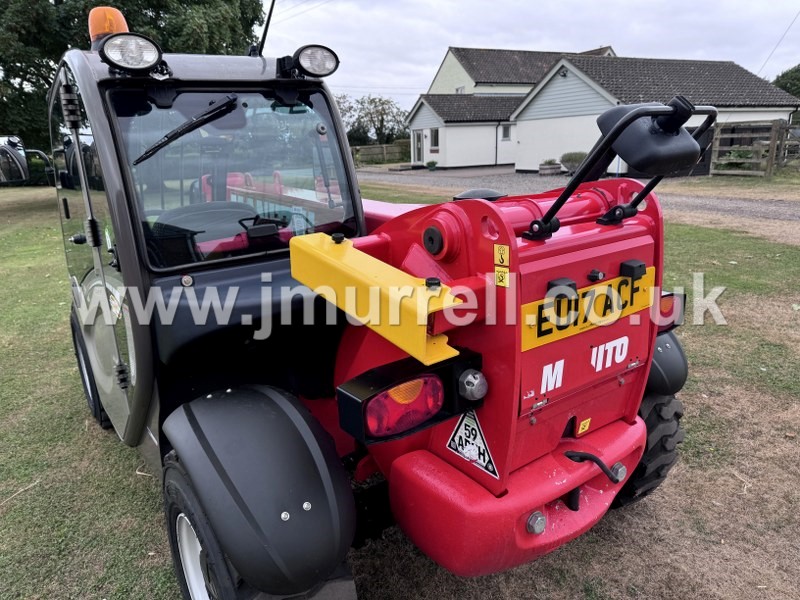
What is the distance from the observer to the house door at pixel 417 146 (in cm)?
3184

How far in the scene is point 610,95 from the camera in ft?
66.5

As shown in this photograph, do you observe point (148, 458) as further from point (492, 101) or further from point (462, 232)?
point (492, 101)

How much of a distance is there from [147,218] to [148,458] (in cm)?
125

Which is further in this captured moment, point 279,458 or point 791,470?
point 791,470

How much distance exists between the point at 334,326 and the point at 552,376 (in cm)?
93

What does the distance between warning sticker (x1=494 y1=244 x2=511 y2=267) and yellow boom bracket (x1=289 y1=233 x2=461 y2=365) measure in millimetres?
163

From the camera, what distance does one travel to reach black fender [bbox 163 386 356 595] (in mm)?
1654

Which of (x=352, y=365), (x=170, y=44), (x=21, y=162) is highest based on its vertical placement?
(x=170, y=44)

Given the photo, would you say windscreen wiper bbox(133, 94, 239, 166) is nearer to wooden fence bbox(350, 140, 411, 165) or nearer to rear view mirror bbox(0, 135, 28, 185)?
rear view mirror bbox(0, 135, 28, 185)

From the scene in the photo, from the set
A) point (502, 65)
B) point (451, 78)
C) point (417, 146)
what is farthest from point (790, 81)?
point (417, 146)

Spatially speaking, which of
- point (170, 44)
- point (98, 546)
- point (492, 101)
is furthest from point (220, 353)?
point (492, 101)

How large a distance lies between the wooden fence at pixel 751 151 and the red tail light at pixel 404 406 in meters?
18.7

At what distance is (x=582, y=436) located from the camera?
2.06 m

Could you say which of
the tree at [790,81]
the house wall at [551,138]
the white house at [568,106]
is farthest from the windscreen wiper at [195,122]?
the tree at [790,81]
